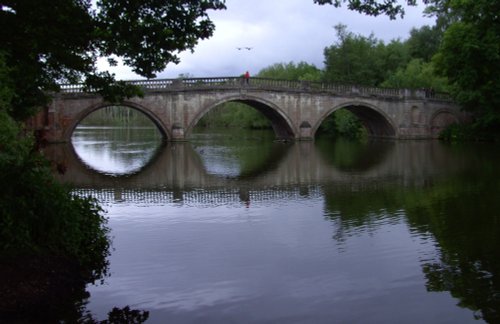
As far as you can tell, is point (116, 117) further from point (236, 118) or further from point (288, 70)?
point (288, 70)

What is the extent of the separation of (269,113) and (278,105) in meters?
2.28

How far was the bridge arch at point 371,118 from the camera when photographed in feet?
133

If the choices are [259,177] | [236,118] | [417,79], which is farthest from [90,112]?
[236,118]

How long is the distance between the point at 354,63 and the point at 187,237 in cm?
4631

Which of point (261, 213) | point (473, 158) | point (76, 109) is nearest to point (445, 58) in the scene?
point (473, 158)

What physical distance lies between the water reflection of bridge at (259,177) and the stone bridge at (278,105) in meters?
5.69

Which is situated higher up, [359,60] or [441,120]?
[359,60]

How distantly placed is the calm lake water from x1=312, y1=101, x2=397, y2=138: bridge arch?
21264mm

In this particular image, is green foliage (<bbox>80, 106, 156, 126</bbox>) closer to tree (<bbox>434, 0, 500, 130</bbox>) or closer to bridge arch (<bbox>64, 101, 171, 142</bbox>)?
bridge arch (<bbox>64, 101, 171, 142</bbox>)

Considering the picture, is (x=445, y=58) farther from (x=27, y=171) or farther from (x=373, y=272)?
(x=27, y=171)

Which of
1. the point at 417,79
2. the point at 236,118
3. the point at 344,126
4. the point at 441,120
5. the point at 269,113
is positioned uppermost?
the point at 417,79

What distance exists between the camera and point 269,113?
40.8 meters

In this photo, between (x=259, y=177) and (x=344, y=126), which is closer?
(x=259, y=177)

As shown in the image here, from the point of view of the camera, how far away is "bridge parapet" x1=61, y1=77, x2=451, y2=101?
3572 centimetres
